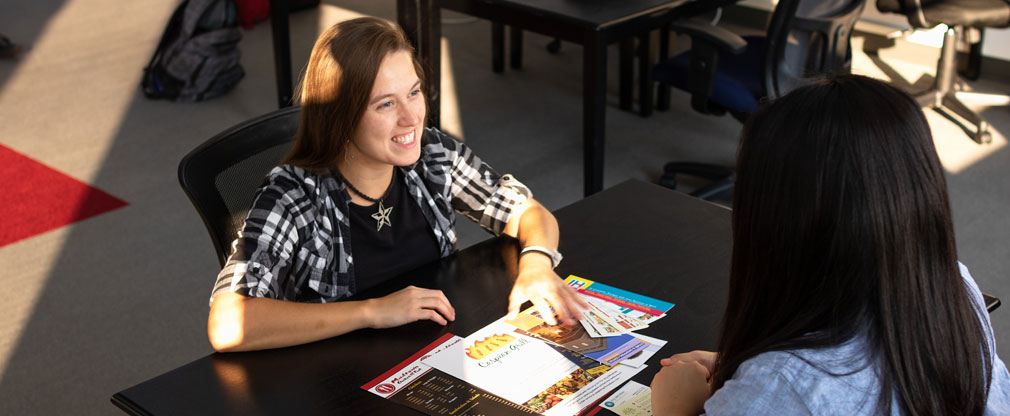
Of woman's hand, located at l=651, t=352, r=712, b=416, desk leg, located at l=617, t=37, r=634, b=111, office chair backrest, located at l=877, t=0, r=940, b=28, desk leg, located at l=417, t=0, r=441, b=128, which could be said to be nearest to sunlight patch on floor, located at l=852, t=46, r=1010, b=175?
office chair backrest, located at l=877, t=0, r=940, b=28

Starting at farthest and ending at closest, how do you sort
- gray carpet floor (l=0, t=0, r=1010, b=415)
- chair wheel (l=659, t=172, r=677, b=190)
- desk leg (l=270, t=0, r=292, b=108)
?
1. desk leg (l=270, t=0, r=292, b=108)
2. chair wheel (l=659, t=172, r=677, b=190)
3. gray carpet floor (l=0, t=0, r=1010, b=415)

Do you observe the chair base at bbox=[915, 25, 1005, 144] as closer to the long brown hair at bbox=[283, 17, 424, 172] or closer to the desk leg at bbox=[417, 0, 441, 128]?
the desk leg at bbox=[417, 0, 441, 128]

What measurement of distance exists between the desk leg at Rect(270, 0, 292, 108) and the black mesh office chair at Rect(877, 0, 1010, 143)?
100 inches

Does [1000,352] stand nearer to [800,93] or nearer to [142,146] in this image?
[800,93]

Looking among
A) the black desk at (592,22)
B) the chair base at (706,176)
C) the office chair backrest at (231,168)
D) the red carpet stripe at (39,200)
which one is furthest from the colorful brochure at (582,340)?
the red carpet stripe at (39,200)

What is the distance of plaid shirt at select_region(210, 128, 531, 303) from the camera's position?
1.50 m

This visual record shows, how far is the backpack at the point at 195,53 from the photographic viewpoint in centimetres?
445

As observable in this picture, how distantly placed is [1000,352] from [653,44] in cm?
207

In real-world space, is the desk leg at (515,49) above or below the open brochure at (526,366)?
below

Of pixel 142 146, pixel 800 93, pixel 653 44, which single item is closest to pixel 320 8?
pixel 142 146

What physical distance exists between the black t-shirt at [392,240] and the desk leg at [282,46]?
2308 millimetres

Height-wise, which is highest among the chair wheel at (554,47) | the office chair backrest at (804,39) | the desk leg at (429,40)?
the office chair backrest at (804,39)

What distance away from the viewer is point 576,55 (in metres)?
5.09

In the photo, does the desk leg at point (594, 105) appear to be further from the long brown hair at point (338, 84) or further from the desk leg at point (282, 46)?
the long brown hair at point (338, 84)
